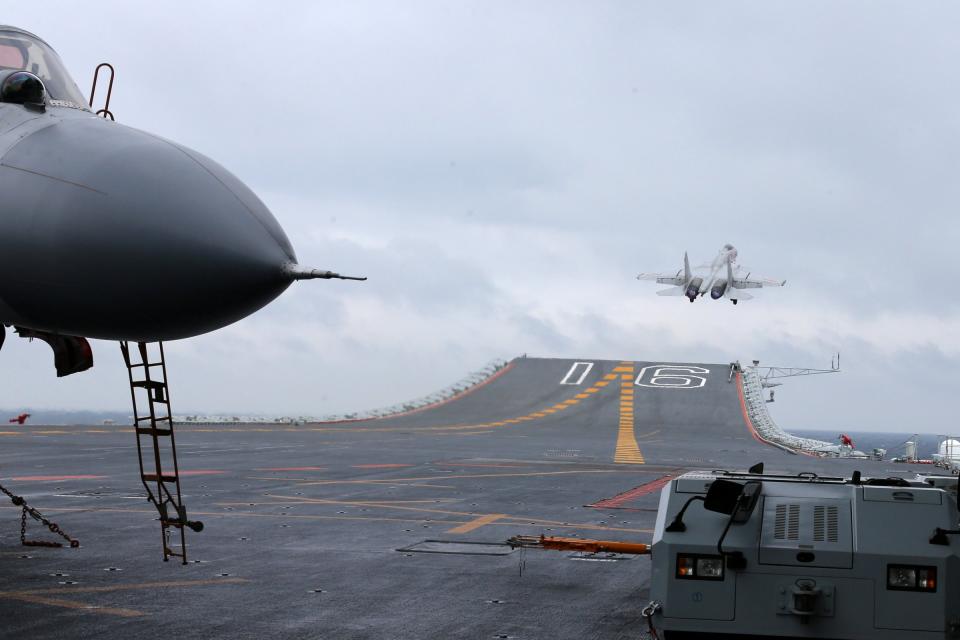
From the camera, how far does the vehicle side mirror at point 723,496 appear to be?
9.02m

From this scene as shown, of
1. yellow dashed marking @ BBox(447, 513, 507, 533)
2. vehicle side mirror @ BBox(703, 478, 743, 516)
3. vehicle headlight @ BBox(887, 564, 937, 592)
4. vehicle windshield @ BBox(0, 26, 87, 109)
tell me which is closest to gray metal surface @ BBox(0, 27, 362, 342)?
vehicle windshield @ BBox(0, 26, 87, 109)

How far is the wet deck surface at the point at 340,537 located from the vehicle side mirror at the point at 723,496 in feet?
7.87

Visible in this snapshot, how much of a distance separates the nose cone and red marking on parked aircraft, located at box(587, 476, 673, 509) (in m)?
14.9

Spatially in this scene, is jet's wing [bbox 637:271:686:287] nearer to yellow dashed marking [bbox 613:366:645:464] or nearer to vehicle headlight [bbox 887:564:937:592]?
yellow dashed marking [bbox 613:366:645:464]

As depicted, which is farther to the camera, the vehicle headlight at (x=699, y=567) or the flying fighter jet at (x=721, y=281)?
the flying fighter jet at (x=721, y=281)

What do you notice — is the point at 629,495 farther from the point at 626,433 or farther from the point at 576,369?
the point at 576,369

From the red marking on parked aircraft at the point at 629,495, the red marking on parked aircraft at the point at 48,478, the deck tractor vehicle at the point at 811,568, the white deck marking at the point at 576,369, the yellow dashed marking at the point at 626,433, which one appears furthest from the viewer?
the white deck marking at the point at 576,369

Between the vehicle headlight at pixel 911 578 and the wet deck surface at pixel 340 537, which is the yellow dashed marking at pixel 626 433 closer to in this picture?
the wet deck surface at pixel 340 537

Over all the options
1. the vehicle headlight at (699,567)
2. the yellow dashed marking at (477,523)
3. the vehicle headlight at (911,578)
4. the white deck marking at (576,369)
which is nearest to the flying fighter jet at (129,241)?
the vehicle headlight at (699,567)

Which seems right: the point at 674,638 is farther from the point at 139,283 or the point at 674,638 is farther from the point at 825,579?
the point at 139,283

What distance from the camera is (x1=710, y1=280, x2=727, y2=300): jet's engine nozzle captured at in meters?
85.0

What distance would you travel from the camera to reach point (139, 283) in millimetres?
7836

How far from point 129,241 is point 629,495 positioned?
720 inches

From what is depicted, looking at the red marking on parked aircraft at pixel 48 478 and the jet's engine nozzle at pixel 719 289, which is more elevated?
the jet's engine nozzle at pixel 719 289
